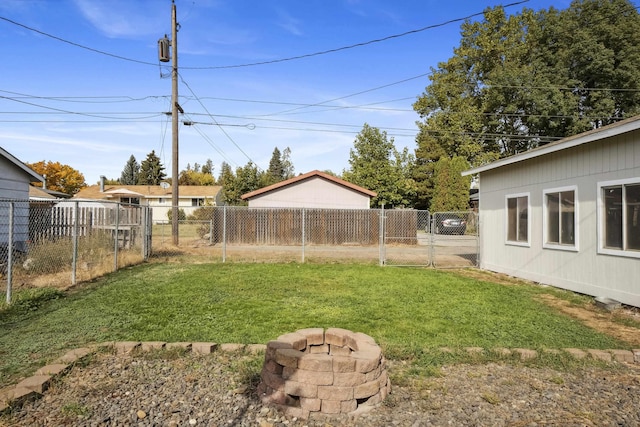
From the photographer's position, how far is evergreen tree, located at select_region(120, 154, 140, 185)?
3221 inches

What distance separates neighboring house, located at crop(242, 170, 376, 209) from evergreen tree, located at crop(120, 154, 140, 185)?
231 ft

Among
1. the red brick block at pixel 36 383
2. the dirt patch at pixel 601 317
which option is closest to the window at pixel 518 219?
the dirt patch at pixel 601 317

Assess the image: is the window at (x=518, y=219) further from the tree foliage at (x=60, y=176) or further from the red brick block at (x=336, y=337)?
the tree foliage at (x=60, y=176)

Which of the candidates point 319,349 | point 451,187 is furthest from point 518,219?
point 451,187

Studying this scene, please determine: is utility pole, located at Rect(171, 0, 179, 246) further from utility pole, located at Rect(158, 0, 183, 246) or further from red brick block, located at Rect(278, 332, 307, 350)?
red brick block, located at Rect(278, 332, 307, 350)

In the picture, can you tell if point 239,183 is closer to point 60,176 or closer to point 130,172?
point 60,176

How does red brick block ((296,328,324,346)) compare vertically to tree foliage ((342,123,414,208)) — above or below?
below

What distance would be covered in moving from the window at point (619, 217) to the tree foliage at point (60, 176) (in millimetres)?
63001

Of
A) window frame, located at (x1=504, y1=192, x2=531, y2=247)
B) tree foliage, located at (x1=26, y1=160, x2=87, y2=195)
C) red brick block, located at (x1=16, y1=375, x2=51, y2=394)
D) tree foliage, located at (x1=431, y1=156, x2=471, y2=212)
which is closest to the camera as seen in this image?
red brick block, located at (x1=16, y1=375, x2=51, y2=394)

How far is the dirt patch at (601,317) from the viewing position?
5.47 metres

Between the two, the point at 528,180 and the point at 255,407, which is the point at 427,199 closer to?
the point at 528,180

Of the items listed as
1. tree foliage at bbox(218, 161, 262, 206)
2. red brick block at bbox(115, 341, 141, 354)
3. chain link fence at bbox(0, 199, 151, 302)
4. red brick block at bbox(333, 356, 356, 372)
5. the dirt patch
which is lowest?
the dirt patch

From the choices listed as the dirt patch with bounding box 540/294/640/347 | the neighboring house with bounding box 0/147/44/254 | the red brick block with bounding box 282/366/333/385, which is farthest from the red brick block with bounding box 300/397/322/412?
the neighboring house with bounding box 0/147/44/254

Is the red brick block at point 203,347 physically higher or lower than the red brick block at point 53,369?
lower
